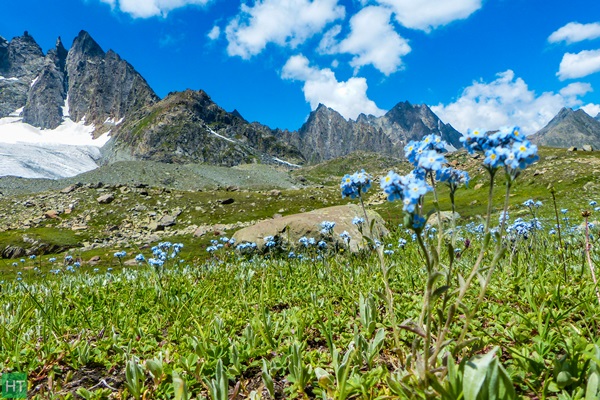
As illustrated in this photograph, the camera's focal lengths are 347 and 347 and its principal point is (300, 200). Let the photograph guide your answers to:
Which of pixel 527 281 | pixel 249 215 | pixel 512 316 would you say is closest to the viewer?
pixel 512 316

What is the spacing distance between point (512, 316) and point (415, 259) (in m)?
4.15

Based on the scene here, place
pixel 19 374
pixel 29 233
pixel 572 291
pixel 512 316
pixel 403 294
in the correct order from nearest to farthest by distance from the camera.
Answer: pixel 19 374
pixel 512 316
pixel 572 291
pixel 403 294
pixel 29 233

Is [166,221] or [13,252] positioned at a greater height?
[166,221]

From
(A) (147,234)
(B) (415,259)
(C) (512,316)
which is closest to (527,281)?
(C) (512,316)

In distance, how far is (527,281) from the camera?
5191mm

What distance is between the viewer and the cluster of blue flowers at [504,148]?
2266 millimetres

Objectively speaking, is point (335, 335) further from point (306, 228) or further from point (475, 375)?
point (306, 228)

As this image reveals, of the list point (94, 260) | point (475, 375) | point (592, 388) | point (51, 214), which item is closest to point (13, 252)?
point (94, 260)

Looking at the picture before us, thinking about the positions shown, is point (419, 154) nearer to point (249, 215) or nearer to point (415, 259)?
point (415, 259)

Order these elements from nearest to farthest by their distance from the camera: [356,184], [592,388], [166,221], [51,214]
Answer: [592,388], [356,184], [166,221], [51,214]

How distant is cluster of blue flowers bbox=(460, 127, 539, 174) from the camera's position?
7.43ft

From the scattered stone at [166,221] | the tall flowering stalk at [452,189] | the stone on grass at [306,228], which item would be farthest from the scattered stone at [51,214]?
the tall flowering stalk at [452,189]

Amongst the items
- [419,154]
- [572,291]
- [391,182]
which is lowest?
[572,291]

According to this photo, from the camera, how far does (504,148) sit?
7.72 ft
